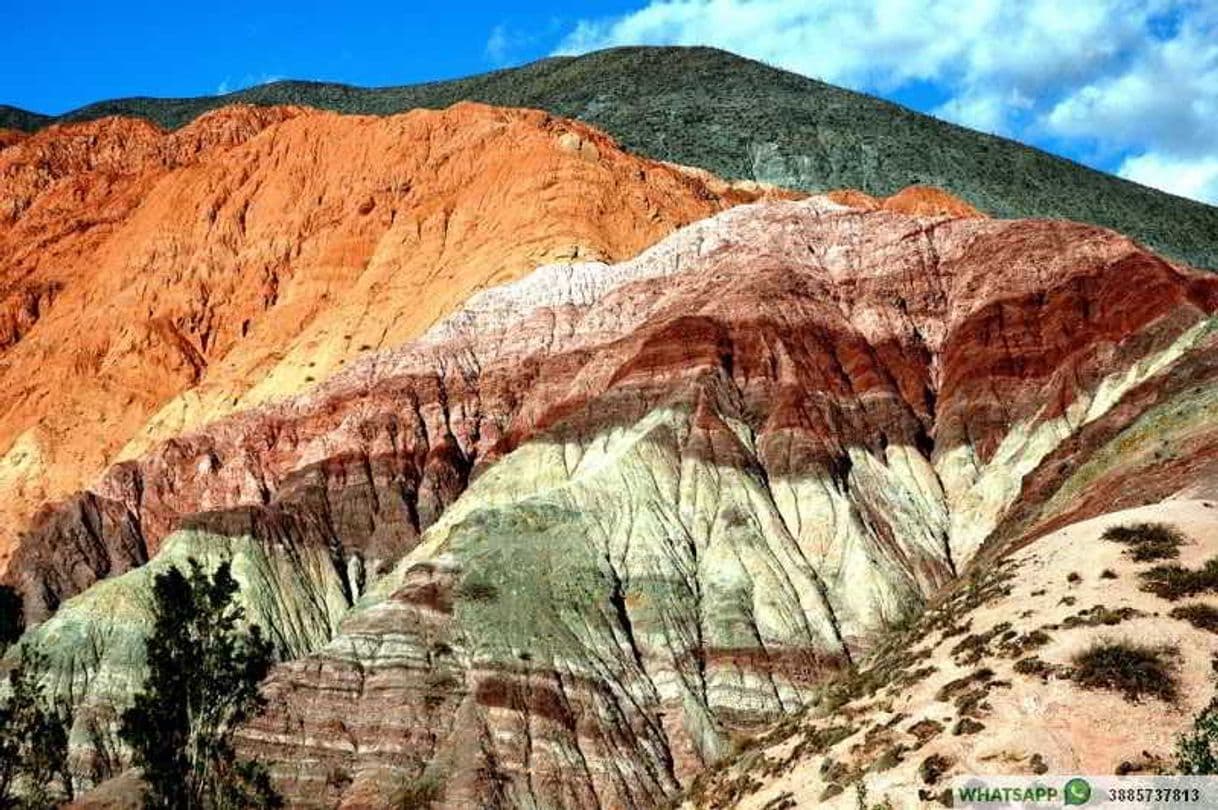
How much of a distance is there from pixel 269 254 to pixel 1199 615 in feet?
349

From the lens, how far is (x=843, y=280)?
3519 inches

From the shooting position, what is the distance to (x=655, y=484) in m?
73.4

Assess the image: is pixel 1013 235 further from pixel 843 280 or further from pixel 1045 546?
pixel 1045 546

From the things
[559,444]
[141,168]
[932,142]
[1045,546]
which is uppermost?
[141,168]

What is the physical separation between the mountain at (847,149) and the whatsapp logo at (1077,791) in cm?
13184

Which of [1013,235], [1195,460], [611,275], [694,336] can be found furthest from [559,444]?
[1195,460]

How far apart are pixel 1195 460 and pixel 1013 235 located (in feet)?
150

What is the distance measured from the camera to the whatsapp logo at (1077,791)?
2456cm

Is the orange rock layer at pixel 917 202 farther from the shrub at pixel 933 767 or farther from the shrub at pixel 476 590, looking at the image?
the shrub at pixel 933 767

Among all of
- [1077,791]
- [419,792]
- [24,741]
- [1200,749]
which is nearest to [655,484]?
[419,792]

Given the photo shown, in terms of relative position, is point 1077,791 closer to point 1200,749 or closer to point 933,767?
point 1200,749

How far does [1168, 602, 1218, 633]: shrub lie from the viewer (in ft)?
96.8

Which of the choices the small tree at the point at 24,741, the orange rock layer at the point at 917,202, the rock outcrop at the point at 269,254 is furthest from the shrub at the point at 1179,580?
the orange rock layer at the point at 917,202

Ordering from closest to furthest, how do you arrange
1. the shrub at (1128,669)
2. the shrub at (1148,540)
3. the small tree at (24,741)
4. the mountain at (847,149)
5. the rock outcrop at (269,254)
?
the shrub at (1128,669), the shrub at (1148,540), the small tree at (24,741), the rock outcrop at (269,254), the mountain at (847,149)
